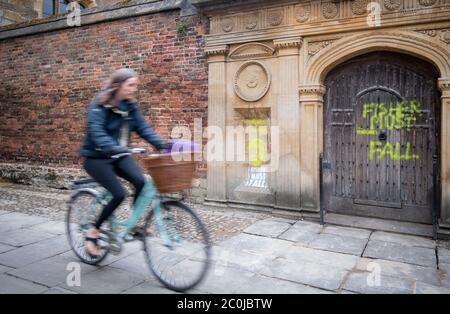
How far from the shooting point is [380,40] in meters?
5.80

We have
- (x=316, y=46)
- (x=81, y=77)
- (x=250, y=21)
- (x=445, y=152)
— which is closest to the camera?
(x=445, y=152)

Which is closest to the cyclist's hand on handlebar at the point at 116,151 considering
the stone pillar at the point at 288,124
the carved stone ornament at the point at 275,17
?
the stone pillar at the point at 288,124

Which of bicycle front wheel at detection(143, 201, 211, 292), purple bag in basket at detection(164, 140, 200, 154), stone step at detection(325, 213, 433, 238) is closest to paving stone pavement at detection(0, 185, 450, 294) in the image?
bicycle front wheel at detection(143, 201, 211, 292)

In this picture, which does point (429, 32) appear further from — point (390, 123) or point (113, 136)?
point (113, 136)

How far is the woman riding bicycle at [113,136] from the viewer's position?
11.3 feet

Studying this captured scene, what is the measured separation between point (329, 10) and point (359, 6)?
0.46 metres

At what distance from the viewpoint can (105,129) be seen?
11.8 feet

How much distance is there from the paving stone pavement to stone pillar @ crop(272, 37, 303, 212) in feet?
2.00

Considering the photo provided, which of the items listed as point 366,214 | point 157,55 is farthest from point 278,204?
point 157,55

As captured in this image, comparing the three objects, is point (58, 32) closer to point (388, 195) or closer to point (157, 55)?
point (157, 55)

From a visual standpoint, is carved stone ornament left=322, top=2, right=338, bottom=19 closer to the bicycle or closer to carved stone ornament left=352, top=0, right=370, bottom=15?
carved stone ornament left=352, top=0, right=370, bottom=15

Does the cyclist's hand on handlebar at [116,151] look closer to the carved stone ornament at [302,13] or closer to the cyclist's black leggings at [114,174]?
the cyclist's black leggings at [114,174]

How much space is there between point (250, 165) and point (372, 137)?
2197 mm

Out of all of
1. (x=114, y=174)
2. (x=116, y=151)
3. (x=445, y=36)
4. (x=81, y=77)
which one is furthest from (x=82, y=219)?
(x=81, y=77)
